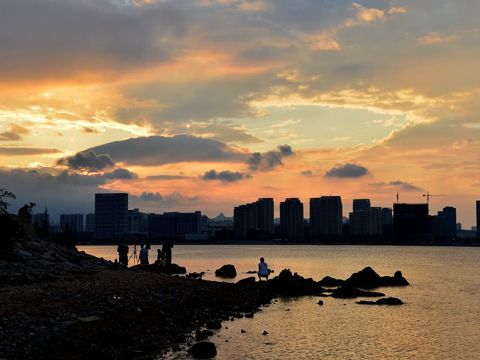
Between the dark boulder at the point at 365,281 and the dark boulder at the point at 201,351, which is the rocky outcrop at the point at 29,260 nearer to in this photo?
the dark boulder at the point at 201,351

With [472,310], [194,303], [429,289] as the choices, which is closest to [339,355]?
[194,303]

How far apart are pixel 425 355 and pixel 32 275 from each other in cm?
2455

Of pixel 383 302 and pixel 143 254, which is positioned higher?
pixel 143 254

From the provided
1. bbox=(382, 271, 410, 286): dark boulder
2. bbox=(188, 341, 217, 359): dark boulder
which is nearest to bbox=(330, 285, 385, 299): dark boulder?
bbox=(382, 271, 410, 286): dark boulder

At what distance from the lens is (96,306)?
28672mm

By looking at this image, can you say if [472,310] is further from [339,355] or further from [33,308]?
[33,308]

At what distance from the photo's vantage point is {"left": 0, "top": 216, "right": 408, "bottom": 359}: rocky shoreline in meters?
21.4

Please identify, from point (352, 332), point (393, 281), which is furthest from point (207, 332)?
point (393, 281)

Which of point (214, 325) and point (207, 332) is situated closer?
point (207, 332)

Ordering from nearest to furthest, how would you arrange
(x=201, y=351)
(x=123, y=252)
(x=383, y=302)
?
(x=201, y=351)
(x=383, y=302)
(x=123, y=252)

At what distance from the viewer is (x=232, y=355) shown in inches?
1051

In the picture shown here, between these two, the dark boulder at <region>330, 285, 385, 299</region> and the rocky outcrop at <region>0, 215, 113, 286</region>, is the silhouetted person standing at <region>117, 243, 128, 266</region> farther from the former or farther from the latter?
the dark boulder at <region>330, 285, 385, 299</region>

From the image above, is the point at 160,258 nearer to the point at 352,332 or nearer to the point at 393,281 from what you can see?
the point at 393,281

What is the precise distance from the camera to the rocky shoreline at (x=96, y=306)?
2138 centimetres
